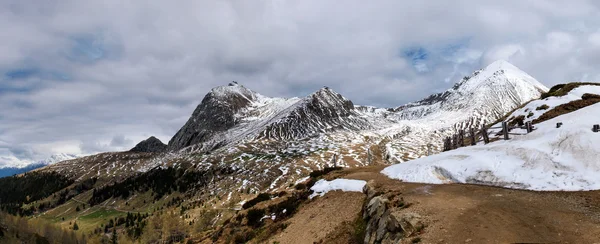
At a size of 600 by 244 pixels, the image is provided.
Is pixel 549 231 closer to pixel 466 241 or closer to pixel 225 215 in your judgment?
pixel 466 241

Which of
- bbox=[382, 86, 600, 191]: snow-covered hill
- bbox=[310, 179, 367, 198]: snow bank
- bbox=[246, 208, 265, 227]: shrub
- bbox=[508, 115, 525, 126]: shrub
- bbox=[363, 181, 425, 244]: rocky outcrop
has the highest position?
bbox=[508, 115, 525, 126]: shrub

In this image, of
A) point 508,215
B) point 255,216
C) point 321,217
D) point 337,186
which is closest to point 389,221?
point 508,215

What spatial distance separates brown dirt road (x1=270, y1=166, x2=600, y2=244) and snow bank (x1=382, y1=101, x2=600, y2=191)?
1.60m

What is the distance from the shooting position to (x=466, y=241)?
1806 cm

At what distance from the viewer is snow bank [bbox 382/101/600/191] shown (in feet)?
81.4

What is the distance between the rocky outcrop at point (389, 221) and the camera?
20.8 meters

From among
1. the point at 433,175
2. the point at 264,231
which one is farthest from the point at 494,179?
the point at 264,231

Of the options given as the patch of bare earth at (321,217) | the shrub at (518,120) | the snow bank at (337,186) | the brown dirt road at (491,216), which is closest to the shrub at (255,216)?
the patch of bare earth at (321,217)

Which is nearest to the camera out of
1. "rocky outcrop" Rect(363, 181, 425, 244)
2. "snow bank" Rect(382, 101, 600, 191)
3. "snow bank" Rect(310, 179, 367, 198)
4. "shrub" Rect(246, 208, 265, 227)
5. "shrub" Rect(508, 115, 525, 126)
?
"rocky outcrop" Rect(363, 181, 425, 244)

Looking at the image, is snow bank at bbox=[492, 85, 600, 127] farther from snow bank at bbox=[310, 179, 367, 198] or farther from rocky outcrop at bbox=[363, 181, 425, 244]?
rocky outcrop at bbox=[363, 181, 425, 244]

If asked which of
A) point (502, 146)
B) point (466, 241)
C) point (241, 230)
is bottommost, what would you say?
point (241, 230)

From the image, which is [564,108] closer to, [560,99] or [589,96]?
[589,96]

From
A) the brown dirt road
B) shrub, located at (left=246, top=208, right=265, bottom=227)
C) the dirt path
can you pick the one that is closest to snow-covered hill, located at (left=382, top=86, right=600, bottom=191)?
the brown dirt road

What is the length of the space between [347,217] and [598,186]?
19.0 m
